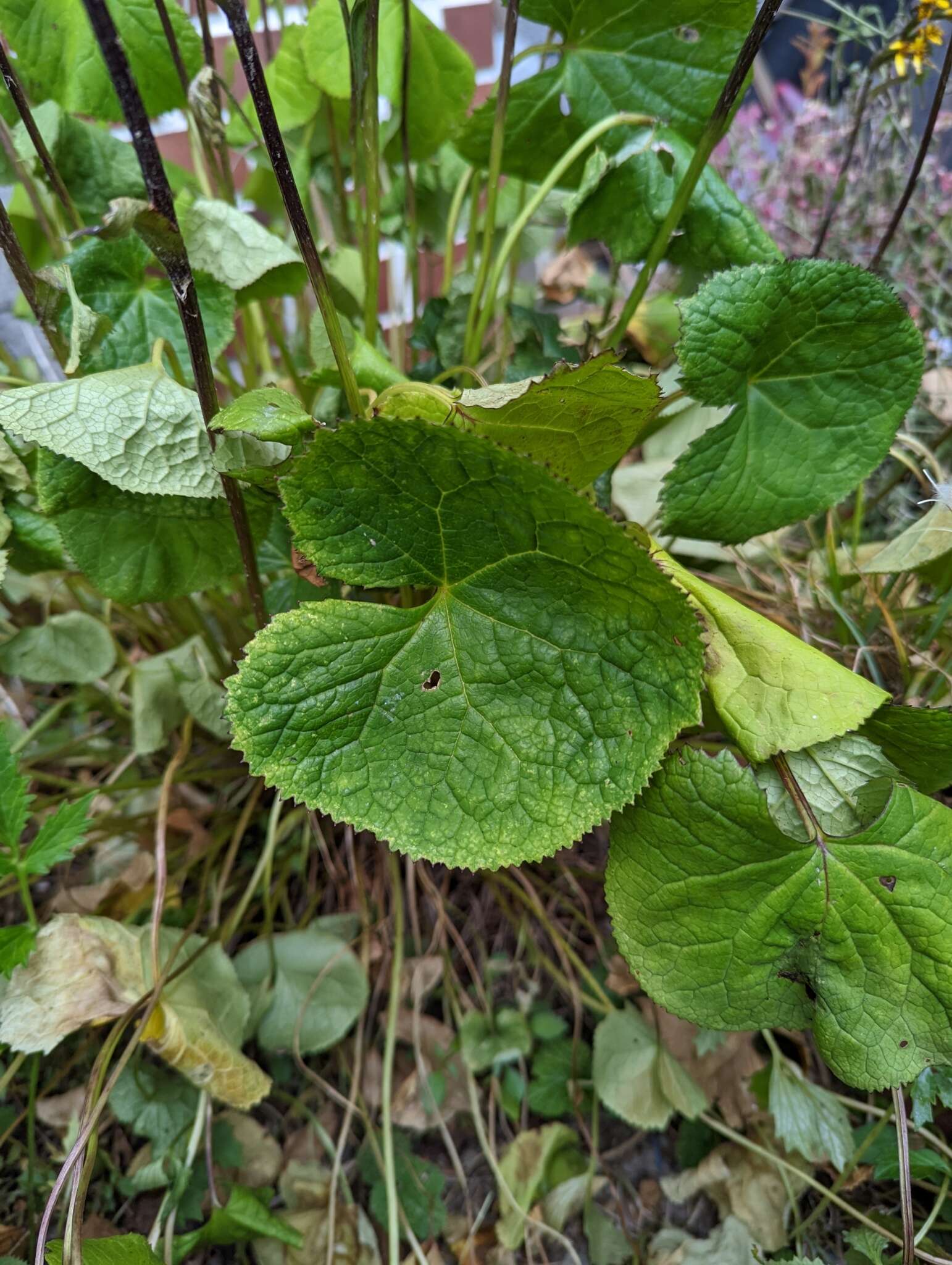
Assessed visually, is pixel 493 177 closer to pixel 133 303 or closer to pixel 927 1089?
pixel 133 303

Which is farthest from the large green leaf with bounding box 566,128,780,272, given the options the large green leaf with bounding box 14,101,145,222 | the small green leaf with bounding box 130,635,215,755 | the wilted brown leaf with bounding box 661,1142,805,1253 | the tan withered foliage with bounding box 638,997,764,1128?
the wilted brown leaf with bounding box 661,1142,805,1253

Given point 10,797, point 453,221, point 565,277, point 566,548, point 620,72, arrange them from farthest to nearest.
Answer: point 565,277, point 453,221, point 620,72, point 10,797, point 566,548

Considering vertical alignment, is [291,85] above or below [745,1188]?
above

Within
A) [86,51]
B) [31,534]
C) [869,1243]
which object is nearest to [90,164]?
[86,51]

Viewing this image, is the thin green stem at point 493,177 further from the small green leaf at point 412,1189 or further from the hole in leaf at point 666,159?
the small green leaf at point 412,1189

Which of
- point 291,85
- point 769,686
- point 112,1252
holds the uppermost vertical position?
point 291,85

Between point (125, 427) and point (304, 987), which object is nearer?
point (125, 427)
